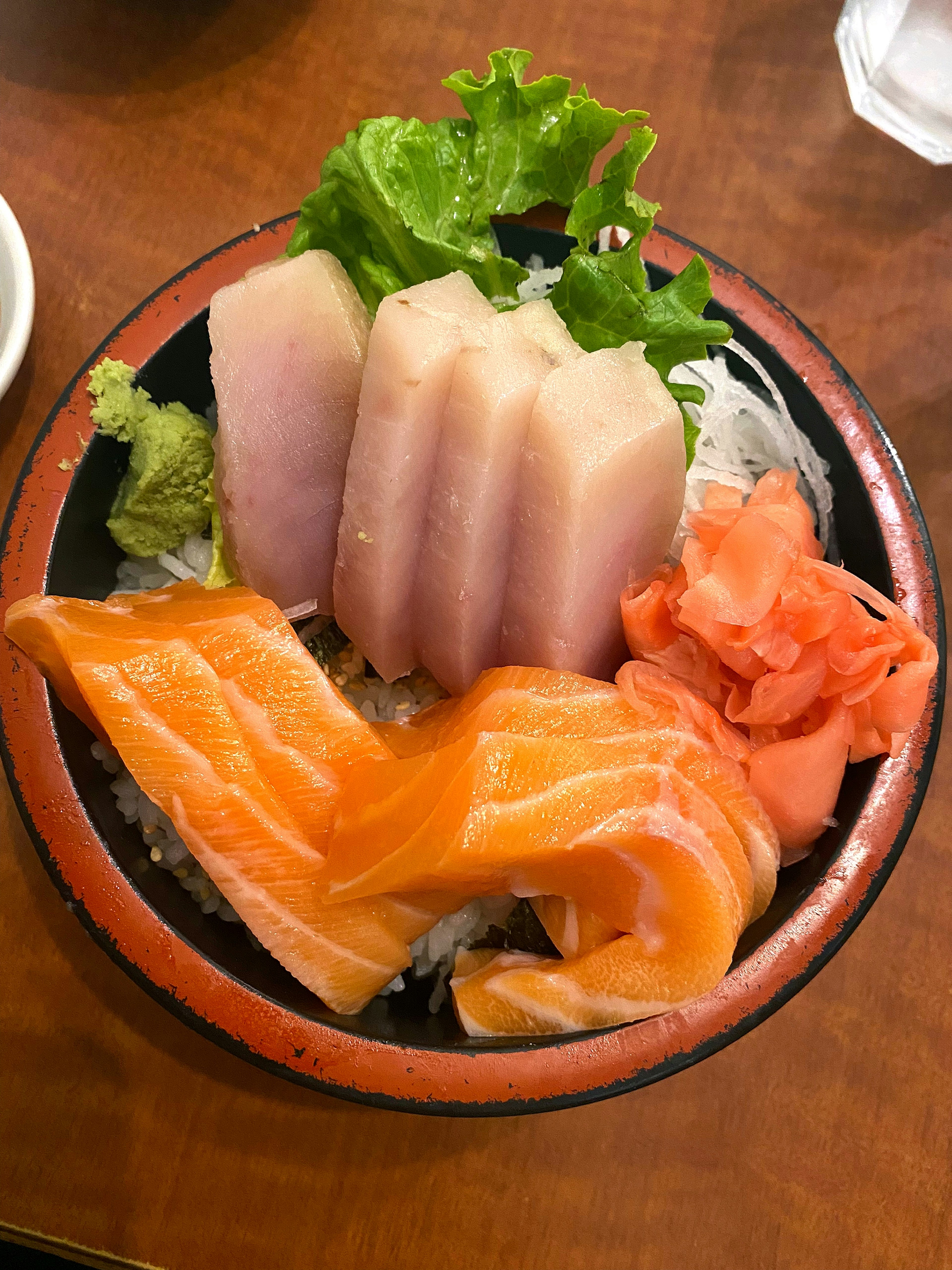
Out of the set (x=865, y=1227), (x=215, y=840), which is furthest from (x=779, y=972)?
(x=215, y=840)

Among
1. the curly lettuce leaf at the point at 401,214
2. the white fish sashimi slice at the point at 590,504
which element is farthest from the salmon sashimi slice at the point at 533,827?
the curly lettuce leaf at the point at 401,214

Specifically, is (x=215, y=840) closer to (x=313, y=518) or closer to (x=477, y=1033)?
(x=477, y=1033)

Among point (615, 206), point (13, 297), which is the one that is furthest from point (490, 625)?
point (13, 297)

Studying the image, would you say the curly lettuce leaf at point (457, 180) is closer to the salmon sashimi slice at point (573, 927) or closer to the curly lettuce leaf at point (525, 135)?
the curly lettuce leaf at point (525, 135)

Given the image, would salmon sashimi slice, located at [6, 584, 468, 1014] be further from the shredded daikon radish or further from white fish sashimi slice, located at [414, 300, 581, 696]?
the shredded daikon radish

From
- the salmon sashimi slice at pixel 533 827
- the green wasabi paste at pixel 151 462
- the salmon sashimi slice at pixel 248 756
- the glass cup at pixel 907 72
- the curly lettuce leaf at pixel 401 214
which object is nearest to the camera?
the salmon sashimi slice at pixel 533 827
